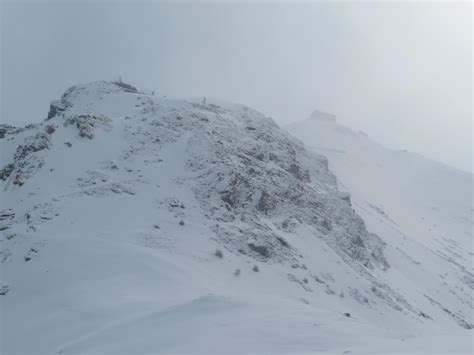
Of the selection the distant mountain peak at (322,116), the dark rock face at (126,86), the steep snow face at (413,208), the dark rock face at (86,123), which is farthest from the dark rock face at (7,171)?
the distant mountain peak at (322,116)

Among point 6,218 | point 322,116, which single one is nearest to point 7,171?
point 6,218

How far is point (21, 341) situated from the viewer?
1255cm

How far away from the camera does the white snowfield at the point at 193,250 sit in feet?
37.0

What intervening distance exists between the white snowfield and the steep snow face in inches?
16.8

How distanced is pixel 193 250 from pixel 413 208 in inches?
2171

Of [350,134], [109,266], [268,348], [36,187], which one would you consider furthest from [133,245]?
[350,134]

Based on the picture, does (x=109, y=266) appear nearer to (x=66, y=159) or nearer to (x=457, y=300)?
(x=66, y=159)

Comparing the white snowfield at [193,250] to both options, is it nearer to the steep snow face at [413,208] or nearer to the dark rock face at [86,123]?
the dark rock face at [86,123]

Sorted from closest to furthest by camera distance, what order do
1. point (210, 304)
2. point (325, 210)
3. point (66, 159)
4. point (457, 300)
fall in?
point (210, 304)
point (66, 159)
point (325, 210)
point (457, 300)

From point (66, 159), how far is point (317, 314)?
19.4m

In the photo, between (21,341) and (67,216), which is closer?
(21,341)

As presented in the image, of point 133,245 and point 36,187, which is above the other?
point 36,187

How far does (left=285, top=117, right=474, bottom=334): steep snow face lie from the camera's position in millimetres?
33500

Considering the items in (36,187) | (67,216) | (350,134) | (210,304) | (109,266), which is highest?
(350,134)
